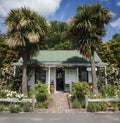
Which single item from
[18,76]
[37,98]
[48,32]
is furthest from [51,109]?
[18,76]

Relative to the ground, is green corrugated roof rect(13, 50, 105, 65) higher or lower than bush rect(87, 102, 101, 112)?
higher

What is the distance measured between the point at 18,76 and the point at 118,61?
18.8 meters

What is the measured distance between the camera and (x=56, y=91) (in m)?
22.5

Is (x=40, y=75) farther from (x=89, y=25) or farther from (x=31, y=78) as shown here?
(x=89, y=25)

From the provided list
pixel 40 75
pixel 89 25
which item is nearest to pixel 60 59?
pixel 40 75

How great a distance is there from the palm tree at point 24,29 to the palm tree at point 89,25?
2871 millimetres

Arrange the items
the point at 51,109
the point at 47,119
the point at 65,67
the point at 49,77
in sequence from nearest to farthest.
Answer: the point at 47,119
the point at 51,109
the point at 49,77
the point at 65,67

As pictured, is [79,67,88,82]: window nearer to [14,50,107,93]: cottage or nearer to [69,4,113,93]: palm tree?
[14,50,107,93]: cottage

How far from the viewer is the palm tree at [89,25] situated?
61.8ft

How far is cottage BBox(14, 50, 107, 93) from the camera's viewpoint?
859 inches

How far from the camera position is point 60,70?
76.1 ft

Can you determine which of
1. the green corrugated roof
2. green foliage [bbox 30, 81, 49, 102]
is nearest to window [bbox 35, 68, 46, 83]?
the green corrugated roof

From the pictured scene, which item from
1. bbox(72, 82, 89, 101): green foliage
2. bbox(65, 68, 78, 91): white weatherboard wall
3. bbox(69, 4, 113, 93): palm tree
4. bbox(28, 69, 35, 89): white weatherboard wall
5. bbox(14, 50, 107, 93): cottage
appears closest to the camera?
bbox(72, 82, 89, 101): green foliage

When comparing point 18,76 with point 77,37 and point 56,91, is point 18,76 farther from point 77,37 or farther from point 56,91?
point 77,37
